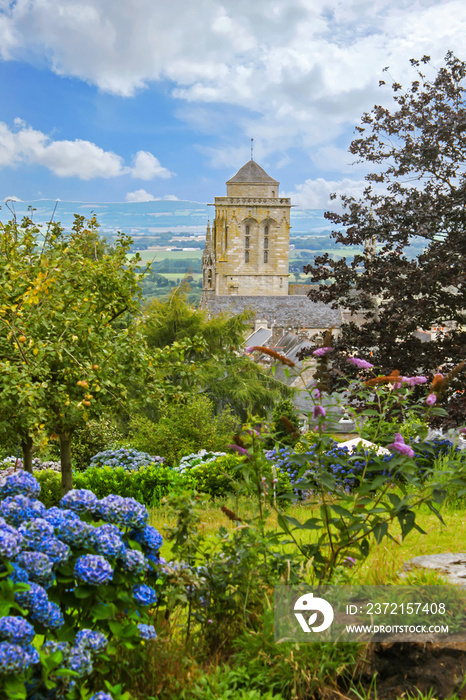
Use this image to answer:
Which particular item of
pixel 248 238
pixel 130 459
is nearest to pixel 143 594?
pixel 130 459

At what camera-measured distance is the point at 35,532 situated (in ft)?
9.66

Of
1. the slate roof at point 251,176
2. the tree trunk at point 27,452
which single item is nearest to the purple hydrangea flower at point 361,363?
the tree trunk at point 27,452

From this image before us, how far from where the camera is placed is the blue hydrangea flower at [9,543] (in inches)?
110

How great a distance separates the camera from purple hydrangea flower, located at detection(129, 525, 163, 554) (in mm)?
3379

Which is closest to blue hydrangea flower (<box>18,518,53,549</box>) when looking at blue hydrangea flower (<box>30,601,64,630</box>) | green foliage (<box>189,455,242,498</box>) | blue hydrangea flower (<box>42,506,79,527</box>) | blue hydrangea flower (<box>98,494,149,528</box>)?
blue hydrangea flower (<box>42,506,79,527</box>)

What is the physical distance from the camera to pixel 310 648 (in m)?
3.49

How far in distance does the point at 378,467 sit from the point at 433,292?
8.39m

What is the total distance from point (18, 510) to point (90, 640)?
726 mm

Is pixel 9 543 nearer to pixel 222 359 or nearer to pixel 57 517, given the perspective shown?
pixel 57 517

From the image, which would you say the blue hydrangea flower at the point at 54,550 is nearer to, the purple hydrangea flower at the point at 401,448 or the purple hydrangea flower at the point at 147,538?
the purple hydrangea flower at the point at 147,538

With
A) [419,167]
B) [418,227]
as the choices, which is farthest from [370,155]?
[418,227]

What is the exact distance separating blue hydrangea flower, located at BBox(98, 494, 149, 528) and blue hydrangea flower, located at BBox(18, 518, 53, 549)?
1.30 ft

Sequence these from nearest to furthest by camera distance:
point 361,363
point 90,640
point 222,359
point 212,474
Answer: point 90,640 < point 361,363 < point 212,474 < point 222,359

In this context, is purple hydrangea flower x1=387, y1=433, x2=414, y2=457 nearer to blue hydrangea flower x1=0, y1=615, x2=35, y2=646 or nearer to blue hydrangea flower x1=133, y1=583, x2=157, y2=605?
blue hydrangea flower x1=133, y1=583, x2=157, y2=605
